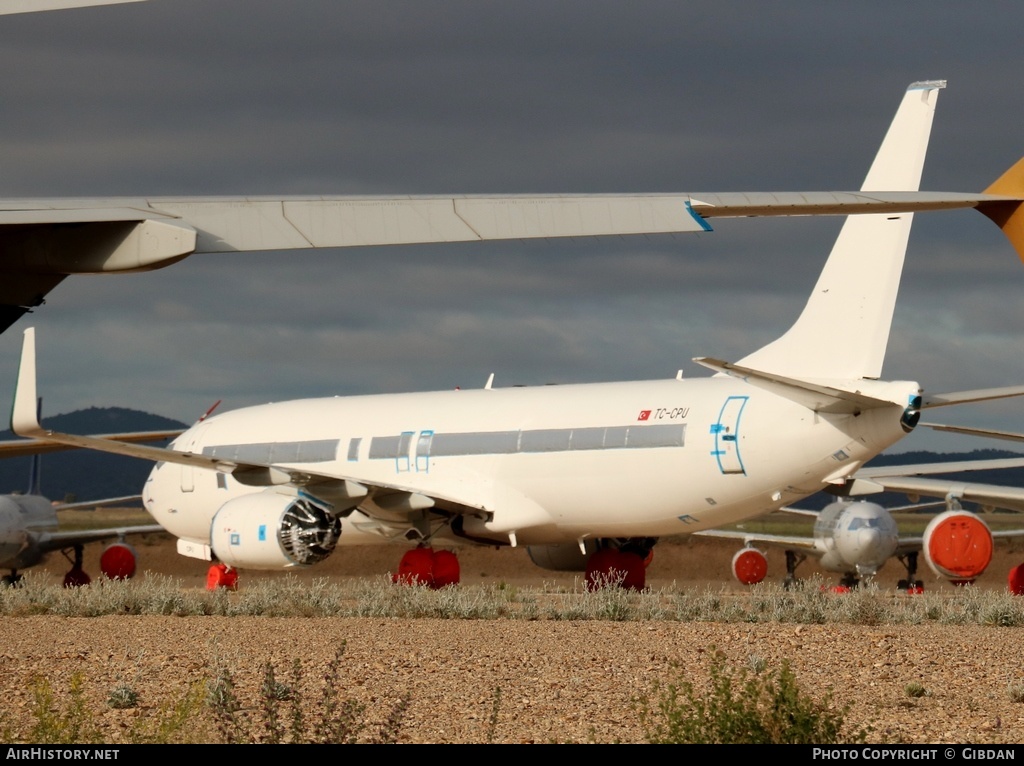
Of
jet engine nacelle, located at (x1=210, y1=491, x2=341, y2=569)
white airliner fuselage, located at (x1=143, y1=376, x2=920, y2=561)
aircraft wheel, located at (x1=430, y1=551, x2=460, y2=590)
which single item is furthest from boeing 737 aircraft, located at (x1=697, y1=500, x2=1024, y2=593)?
jet engine nacelle, located at (x1=210, y1=491, x2=341, y2=569)

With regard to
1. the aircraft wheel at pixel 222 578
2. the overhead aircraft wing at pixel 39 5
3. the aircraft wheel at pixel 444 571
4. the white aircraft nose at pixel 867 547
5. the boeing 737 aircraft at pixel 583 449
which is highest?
the overhead aircraft wing at pixel 39 5

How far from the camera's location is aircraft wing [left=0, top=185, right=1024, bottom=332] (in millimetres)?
4559

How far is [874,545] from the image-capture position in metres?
28.7

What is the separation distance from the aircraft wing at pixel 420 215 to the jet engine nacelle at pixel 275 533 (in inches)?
642

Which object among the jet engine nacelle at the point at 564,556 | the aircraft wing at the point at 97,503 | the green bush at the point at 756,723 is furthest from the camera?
the aircraft wing at the point at 97,503

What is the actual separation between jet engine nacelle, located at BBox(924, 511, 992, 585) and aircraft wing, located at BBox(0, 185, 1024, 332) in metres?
19.1

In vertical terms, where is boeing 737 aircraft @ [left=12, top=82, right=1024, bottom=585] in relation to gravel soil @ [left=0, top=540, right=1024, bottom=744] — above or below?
above

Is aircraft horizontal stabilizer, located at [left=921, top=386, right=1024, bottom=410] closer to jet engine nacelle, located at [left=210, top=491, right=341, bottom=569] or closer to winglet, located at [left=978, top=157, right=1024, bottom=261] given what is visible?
jet engine nacelle, located at [left=210, top=491, right=341, bottom=569]

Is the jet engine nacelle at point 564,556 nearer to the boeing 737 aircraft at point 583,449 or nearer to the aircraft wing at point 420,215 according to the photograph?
the boeing 737 aircraft at point 583,449

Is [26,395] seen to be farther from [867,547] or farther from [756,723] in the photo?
[867,547]

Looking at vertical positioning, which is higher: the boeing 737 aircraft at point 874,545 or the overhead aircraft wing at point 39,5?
the overhead aircraft wing at point 39,5

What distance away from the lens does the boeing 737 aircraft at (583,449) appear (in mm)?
18734

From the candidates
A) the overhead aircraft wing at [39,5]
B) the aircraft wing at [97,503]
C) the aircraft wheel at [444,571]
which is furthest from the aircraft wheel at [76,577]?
the overhead aircraft wing at [39,5]
